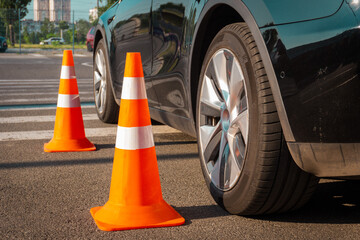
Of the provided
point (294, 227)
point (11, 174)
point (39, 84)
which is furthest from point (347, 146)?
point (39, 84)

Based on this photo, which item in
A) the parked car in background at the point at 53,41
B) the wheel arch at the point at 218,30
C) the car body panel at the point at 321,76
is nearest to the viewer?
the car body panel at the point at 321,76

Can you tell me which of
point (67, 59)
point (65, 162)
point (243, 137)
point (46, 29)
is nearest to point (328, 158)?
point (243, 137)

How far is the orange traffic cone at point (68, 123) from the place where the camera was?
437 cm

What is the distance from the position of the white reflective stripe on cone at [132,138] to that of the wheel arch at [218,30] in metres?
0.56

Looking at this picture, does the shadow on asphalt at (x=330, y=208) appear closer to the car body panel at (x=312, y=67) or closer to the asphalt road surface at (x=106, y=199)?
the asphalt road surface at (x=106, y=199)

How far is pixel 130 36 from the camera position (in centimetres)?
438

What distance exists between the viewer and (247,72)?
249cm

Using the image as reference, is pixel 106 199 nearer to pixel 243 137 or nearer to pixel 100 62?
pixel 243 137

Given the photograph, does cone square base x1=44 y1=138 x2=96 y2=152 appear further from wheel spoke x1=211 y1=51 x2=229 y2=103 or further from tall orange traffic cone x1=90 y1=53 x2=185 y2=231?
wheel spoke x1=211 y1=51 x2=229 y2=103

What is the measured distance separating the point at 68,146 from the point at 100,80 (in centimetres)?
153

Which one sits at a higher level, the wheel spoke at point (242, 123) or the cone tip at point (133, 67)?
the cone tip at point (133, 67)

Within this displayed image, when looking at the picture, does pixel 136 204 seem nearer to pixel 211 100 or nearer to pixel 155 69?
pixel 211 100

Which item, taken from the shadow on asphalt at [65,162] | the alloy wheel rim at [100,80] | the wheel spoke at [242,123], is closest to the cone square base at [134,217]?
the wheel spoke at [242,123]

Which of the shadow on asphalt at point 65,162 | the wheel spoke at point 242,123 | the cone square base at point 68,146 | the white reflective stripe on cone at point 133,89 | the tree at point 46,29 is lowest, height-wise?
the shadow on asphalt at point 65,162
